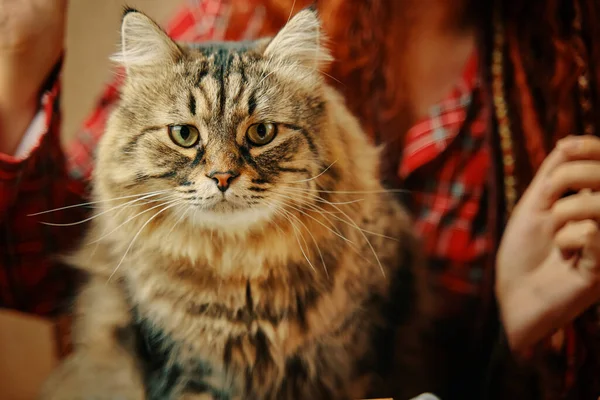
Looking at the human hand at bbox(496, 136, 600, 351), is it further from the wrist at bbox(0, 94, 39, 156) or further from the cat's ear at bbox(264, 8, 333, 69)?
the wrist at bbox(0, 94, 39, 156)

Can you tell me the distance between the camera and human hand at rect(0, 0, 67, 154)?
614 mm

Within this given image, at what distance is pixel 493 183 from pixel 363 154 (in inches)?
8.6

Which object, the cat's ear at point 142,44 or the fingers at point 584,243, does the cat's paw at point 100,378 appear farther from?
the fingers at point 584,243

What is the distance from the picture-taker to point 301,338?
0.68m

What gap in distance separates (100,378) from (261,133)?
1.20 ft

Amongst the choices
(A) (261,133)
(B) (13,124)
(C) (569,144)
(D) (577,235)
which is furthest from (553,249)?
(B) (13,124)

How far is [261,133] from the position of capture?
0.63m

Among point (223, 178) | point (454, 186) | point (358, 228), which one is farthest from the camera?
point (454, 186)

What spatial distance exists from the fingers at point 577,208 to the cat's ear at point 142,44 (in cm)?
56

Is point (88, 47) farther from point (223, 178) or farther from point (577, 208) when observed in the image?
point (577, 208)

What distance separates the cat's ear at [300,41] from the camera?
65cm

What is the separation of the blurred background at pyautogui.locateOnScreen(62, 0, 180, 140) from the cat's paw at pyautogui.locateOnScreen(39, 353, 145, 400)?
282 millimetres

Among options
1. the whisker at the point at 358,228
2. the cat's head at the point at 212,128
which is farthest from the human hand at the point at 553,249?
the cat's head at the point at 212,128

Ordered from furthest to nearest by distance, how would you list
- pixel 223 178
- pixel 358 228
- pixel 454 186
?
pixel 454 186
pixel 358 228
pixel 223 178
